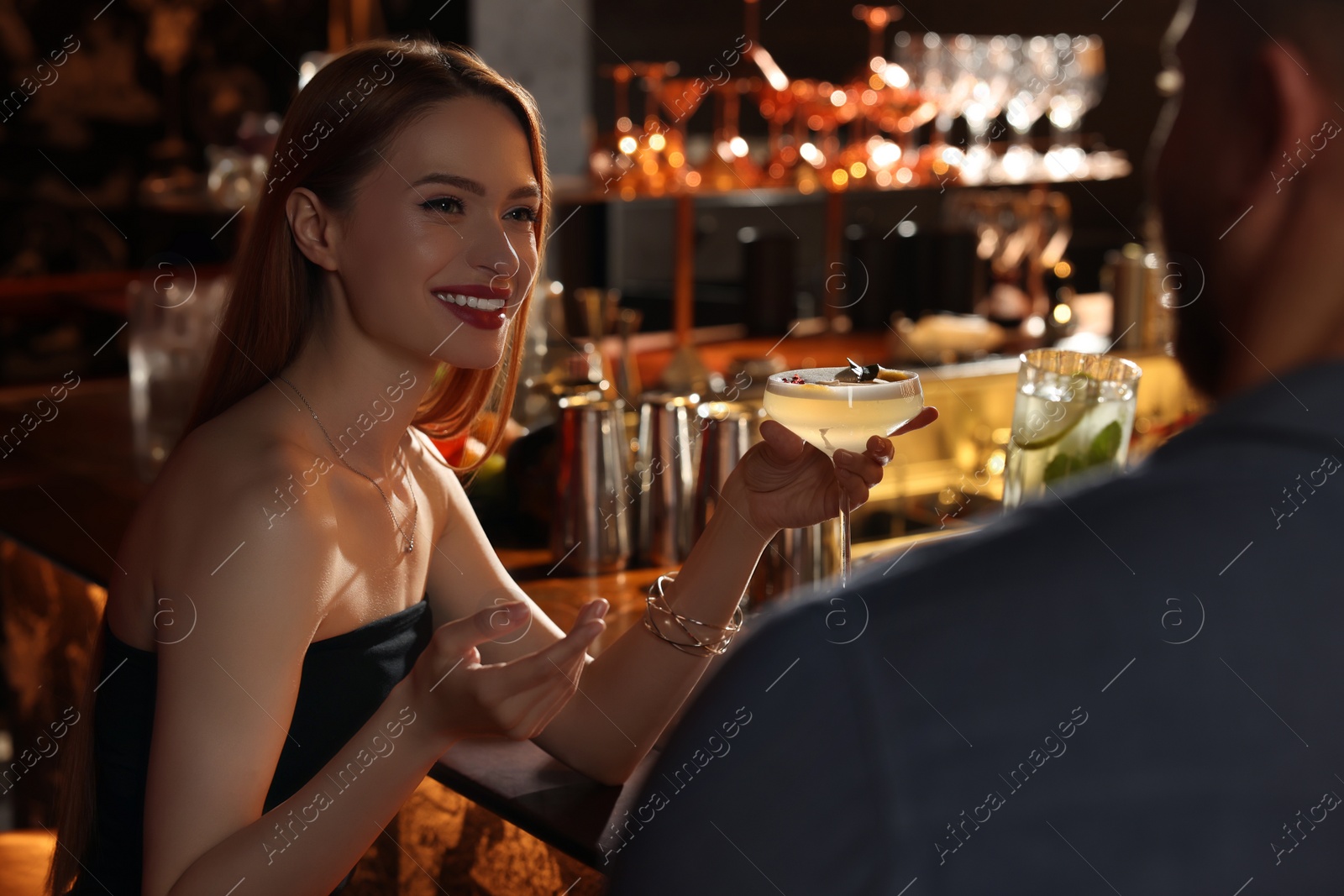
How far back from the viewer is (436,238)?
1.44 m

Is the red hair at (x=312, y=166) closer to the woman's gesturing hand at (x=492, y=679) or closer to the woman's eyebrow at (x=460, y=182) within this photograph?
the woman's eyebrow at (x=460, y=182)

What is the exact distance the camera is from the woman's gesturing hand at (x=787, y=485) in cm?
151

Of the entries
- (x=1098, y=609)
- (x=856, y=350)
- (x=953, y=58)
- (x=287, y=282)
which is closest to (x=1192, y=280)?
(x=1098, y=609)

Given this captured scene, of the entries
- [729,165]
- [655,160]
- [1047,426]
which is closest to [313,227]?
[1047,426]

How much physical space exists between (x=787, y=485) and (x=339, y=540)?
52 centimetres

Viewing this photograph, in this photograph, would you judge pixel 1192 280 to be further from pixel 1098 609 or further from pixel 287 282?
pixel 287 282

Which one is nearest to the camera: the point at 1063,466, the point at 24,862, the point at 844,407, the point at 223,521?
the point at 223,521

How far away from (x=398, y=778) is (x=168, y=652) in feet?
0.82

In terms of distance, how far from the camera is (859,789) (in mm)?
518

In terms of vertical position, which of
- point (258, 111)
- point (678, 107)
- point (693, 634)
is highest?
point (258, 111)

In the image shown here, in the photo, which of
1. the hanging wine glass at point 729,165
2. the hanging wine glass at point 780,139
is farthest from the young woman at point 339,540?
the hanging wine glass at point 780,139

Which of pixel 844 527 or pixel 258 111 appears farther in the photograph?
pixel 258 111

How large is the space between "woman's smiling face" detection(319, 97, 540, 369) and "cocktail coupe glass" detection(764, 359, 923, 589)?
35cm

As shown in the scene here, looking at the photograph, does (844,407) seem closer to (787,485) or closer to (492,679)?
(787,485)
